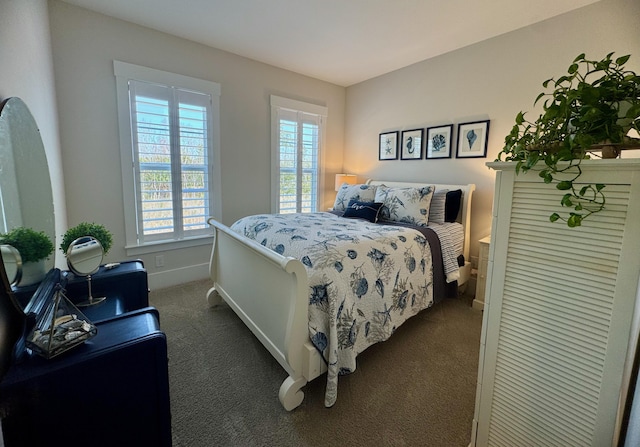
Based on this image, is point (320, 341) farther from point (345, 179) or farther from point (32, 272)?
point (345, 179)

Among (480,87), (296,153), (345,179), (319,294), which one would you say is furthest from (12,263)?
(480,87)

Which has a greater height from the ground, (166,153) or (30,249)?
(166,153)

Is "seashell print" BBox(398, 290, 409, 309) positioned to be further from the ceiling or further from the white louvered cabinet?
the ceiling

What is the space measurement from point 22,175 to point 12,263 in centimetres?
45

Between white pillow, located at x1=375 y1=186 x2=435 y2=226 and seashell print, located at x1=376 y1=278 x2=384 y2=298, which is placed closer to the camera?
seashell print, located at x1=376 y1=278 x2=384 y2=298

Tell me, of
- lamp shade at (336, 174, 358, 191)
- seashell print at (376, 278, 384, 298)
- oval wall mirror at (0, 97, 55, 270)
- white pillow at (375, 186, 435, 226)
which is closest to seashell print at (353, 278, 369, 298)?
seashell print at (376, 278, 384, 298)

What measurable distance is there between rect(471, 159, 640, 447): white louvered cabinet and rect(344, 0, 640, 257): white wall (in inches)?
83.8

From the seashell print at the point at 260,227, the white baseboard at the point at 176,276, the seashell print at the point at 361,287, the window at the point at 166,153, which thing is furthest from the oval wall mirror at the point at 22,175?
the white baseboard at the point at 176,276

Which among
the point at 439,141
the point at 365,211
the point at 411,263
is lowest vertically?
the point at 411,263

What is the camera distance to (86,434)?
Answer: 0.88m

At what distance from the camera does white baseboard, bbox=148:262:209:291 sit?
3023 mm

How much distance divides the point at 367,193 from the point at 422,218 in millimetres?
771

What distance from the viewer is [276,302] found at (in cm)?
166

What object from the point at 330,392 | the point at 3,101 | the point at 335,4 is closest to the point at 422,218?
the point at 330,392
